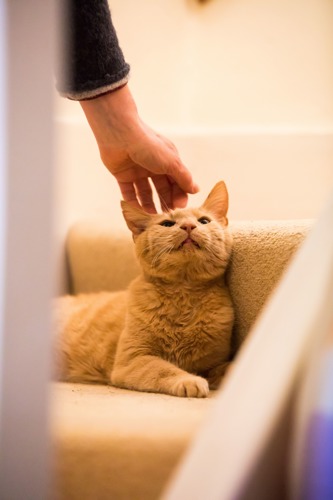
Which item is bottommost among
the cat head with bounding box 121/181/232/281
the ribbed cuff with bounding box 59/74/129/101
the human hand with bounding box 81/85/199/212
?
the cat head with bounding box 121/181/232/281

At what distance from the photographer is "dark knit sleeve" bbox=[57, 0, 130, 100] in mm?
877

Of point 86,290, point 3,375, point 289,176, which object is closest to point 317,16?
point 289,176

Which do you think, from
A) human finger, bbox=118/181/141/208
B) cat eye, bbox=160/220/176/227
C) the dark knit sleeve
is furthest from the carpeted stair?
the dark knit sleeve

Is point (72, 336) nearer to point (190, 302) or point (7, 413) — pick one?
point (190, 302)

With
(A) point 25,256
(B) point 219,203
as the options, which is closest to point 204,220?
(B) point 219,203

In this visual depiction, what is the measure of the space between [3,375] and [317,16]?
6.15 ft

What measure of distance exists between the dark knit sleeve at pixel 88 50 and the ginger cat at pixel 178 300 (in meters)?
0.44

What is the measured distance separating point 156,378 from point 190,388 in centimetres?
11

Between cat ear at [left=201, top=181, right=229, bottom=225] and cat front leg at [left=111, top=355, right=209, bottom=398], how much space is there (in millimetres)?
438

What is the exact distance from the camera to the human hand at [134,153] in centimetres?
108

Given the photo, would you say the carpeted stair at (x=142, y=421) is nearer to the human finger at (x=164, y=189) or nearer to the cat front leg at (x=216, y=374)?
the cat front leg at (x=216, y=374)

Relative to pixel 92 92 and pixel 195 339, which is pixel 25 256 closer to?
pixel 92 92

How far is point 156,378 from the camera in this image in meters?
1.08

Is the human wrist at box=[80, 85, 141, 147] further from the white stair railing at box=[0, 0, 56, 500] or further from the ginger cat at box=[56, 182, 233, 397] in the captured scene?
the white stair railing at box=[0, 0, 56, 500]
